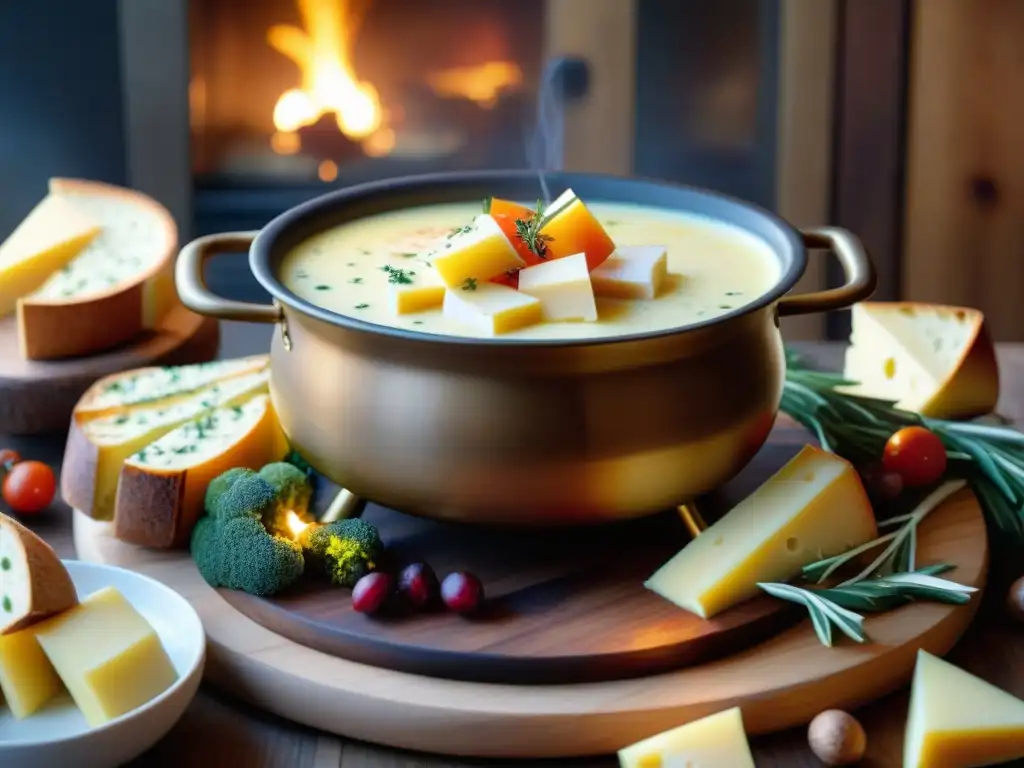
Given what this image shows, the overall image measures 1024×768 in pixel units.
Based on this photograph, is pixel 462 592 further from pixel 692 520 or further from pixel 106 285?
pixel 106 285

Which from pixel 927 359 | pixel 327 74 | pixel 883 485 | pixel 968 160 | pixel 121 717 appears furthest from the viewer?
pixel 327 74

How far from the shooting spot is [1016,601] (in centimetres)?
166

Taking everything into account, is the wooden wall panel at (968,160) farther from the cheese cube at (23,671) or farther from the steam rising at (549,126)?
the cheese cube at (23,671)

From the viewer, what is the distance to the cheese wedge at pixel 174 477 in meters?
1.74

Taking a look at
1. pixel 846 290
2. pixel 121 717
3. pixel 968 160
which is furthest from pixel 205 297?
pixel 968 160

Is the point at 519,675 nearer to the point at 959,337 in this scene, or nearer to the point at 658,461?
the point at 658,461

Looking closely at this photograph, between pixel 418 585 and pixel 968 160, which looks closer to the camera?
pixel 418 585

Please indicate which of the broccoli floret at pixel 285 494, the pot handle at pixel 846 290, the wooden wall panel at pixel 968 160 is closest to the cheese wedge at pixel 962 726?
the pot handle at pixel 846 290

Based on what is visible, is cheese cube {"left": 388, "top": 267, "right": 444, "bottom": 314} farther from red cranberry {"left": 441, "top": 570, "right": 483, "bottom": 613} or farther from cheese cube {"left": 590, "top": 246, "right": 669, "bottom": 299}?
red cranberry {"left": 441, "top": 570, "right": 483, "bottom": 613}

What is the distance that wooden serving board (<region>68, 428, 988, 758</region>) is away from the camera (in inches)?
56.5

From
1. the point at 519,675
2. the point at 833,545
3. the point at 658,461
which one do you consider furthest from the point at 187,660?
the point at 833,545

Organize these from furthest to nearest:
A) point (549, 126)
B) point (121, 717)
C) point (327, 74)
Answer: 1. point (327, 74)
2. point (549, 126)
3. point (121, 717)

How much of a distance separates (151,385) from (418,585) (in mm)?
667

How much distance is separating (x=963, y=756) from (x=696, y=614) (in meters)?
0.32
